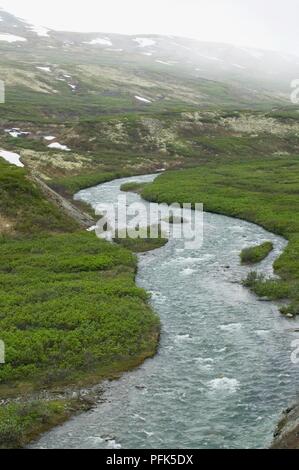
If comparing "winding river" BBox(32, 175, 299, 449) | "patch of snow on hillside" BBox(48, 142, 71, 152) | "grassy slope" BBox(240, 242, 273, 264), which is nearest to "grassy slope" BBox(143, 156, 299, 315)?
"grassy slope" BBox(240, 242, 273, 264)

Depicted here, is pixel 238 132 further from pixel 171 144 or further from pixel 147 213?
pixel 147 213

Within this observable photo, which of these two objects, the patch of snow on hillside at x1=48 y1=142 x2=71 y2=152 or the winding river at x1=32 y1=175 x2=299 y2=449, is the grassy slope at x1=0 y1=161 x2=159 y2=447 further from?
the patch of snow on hillside at x1=48 y1=142 x2=71 y2=152

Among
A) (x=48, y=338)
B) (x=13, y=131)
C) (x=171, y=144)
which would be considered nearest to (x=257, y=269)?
(x=48, y=338)

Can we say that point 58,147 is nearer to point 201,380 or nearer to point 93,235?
point 93,235

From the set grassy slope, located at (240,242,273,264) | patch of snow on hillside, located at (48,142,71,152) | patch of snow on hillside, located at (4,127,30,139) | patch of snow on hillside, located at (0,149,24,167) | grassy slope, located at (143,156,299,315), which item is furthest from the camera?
patch of snow on hillside, located at (4,127,30,139)

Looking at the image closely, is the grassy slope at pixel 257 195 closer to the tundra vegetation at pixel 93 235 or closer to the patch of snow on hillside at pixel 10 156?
the tundra vegetation at pixel 93 235

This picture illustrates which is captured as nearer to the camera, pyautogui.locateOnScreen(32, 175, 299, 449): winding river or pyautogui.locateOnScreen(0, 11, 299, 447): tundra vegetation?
pyautogui.locateOnScreen(32, 175, 299, 449): winding river

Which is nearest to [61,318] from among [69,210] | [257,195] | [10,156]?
[69,210]

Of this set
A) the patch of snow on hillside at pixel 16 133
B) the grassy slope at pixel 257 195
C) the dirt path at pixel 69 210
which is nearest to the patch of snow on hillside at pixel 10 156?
the patch of snow on hillside at pixel 16 133
